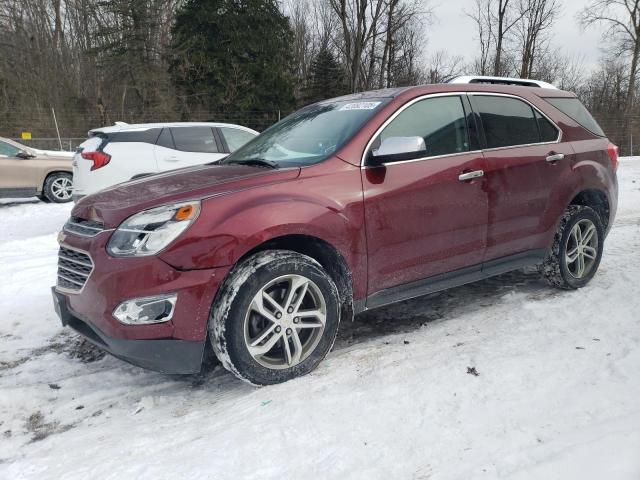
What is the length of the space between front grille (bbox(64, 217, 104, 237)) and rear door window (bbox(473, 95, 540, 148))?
273cm

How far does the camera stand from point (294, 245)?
9.72ft

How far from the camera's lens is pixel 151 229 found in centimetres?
256

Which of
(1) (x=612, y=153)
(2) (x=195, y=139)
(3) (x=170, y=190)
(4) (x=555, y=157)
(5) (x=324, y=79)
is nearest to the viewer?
(3) (x=170, y=190)

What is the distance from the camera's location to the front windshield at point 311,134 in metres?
3.23

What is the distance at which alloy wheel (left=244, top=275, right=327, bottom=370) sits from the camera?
271 centimetres

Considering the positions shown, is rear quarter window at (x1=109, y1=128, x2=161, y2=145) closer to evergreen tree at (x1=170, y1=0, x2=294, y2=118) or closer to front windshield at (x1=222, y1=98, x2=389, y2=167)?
front windshield at (x1=222, y1=98, x2=389, y2=167)

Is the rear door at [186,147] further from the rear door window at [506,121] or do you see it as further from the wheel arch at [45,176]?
→ the rear door window at [506,121]

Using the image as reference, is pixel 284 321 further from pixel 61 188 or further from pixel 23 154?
pixel 23 154

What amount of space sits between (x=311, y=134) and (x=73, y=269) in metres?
1.80

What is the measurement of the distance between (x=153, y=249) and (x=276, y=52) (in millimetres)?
24533

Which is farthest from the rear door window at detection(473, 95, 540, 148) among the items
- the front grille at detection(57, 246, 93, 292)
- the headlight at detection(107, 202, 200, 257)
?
the front grille at detection(57, 246, 93, 292)

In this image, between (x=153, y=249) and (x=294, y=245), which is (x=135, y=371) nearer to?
(x=153, y=249)

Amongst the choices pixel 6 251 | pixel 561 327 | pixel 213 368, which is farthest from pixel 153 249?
pixel 6 251

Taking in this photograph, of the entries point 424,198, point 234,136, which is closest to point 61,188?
point 234,136
